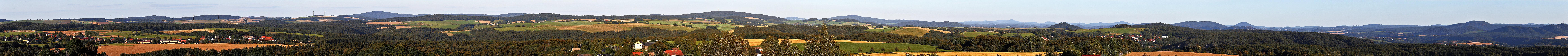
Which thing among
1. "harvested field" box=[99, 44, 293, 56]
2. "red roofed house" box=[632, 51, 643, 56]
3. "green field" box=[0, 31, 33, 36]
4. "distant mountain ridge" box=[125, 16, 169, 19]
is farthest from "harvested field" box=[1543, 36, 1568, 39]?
"distant mountain ridge" box=[125, 16, 169, 19]

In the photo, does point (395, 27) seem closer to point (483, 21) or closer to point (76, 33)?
point (483, 21)

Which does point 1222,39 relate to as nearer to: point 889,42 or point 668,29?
point 889,42

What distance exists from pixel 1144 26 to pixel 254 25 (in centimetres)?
13338

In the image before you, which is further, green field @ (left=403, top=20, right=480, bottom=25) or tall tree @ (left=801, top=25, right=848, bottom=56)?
green field @ (left=403, top=20, right=480, bottom=25)

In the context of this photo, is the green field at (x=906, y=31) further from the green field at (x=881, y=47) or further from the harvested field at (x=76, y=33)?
the harvested field at (x=76, y=33)

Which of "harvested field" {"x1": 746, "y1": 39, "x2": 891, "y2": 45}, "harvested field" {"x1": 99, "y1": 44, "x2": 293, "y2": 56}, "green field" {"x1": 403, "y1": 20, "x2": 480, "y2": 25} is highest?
"green field" {"x1": 403, "y1": 20, "x2": 480, "y2": 25}

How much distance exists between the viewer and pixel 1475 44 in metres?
88.7

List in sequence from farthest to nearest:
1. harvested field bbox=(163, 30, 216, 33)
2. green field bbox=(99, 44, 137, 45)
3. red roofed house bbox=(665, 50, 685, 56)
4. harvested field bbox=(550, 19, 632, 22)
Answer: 1. harvested field bbox=(550, 19, 632, 22)
2. harvested field bbox=(163, 30, 216, 33)
3. green field bbox=(99, 44, 137, 45)
4. red roofed house bbox=(665, 50, 685, 56)

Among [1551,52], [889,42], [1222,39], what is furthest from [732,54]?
[1222,39]

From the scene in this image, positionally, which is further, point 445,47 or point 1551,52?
point 445,47

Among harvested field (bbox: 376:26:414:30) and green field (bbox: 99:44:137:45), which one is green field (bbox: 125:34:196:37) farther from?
harvested field (bbox: 376:26:414:30)

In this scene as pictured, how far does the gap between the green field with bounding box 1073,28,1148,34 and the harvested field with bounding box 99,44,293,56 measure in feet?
311

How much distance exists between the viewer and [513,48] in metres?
59.8

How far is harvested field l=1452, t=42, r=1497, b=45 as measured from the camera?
279 feet
